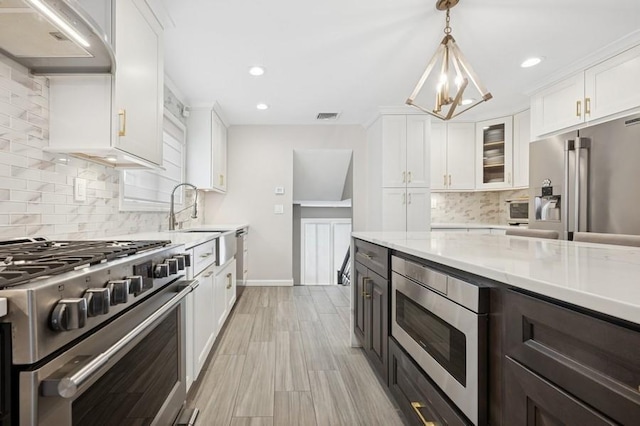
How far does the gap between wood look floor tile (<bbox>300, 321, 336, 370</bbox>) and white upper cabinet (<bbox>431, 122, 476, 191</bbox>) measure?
2.78 meters

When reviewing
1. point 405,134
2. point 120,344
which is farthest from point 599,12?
point 120,344

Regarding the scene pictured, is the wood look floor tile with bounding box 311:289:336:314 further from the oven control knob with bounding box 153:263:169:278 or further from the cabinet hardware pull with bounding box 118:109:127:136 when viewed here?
the cabinet hardware pull with bounding box 118:109:127:136

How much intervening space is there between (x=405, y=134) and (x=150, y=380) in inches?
152

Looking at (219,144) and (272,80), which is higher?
(272,80)

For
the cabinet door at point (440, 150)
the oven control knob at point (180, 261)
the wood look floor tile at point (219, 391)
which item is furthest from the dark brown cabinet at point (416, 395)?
the cabinet door at point (440, 150)

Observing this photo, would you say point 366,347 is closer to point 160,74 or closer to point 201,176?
point 160,74

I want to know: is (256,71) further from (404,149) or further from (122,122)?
(404,149)

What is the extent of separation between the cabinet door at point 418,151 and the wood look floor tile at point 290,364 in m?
2.54

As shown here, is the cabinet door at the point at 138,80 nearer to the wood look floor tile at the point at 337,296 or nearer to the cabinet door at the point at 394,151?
the wood look floor tile at the point at 337,296

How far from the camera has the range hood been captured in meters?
0.99

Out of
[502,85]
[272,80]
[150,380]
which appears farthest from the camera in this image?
[502,85]

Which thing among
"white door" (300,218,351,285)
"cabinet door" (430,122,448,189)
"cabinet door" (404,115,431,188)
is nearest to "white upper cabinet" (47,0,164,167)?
"cabinet door" (404,115,431,188)

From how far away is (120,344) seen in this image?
2.60ft

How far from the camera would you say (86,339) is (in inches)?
28.4
